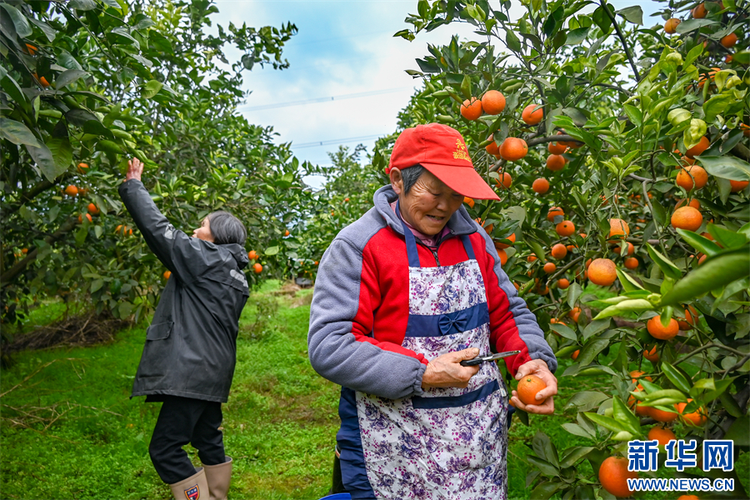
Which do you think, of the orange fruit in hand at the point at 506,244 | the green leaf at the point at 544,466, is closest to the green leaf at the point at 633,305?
the green leaf at the point at 544,466

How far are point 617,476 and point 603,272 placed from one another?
56cm

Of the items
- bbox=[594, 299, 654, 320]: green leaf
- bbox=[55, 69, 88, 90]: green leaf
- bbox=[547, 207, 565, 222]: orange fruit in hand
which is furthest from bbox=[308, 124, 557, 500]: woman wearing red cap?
bbox=[547, 207, 565, 222]: orange fruit in hand

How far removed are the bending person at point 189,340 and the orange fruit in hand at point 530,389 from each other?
1.63 metres

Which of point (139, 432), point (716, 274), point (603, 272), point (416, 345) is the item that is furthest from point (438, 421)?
point (139, 432)

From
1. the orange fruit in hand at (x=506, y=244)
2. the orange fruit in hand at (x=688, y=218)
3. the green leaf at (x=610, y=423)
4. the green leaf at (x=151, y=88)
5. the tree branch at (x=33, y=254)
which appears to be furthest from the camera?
the tree branch at (x=33, y=254)

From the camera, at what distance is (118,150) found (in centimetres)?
167

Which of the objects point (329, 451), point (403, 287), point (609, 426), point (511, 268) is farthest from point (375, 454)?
point (329, 451)

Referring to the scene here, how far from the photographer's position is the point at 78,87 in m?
2.12

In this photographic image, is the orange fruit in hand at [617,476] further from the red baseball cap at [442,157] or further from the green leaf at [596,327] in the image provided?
the red baseball cap at [442,157]

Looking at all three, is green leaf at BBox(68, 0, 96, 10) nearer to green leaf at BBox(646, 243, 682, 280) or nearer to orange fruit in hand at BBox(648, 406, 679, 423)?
green leaf at BBox(646, 243, 682, 280)

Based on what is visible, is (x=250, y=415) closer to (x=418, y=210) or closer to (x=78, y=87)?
(x=78, y=87)

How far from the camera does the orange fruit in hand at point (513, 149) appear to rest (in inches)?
69.9

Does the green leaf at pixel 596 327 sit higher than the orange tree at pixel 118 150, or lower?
lower

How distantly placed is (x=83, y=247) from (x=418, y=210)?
139 inches
